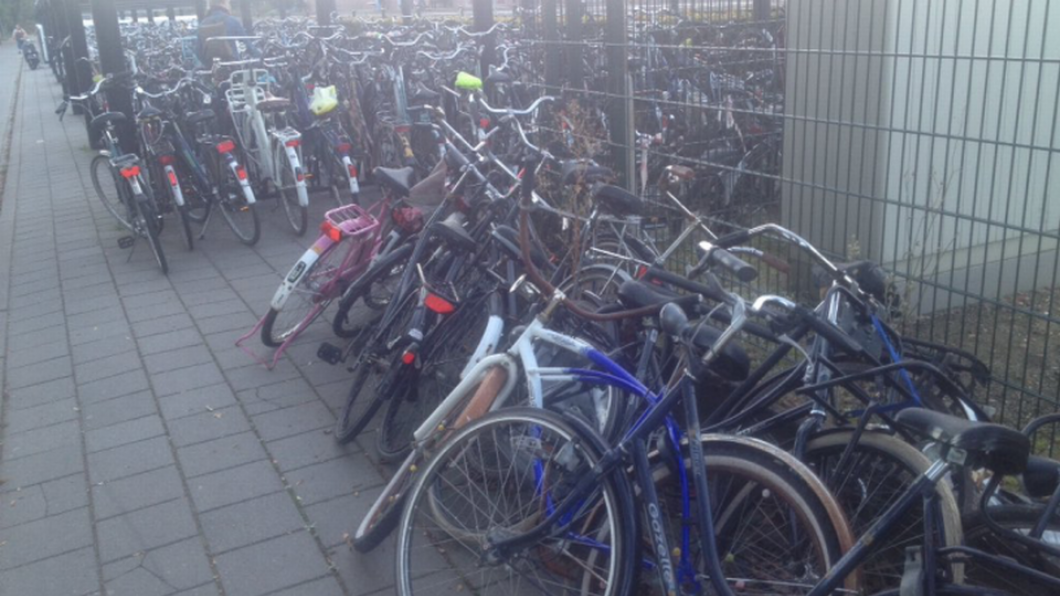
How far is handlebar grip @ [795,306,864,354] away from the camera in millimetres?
2447

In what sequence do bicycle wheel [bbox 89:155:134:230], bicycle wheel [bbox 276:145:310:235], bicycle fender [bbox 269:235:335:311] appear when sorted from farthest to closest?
bicycle wheel [bbox 89:155:134:230] < bicycle wheel [bbox 276:145:310:235] < bicycle fender [bbox 269:235:335:311]

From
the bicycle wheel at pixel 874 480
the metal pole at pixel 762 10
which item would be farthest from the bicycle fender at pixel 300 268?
the metal pole at pixel 762 10

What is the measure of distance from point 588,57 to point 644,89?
1.36 feet

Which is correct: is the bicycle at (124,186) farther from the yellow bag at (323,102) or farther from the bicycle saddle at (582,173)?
the bicycle saddle at (582,173)

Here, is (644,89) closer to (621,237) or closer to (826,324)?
(621,237)

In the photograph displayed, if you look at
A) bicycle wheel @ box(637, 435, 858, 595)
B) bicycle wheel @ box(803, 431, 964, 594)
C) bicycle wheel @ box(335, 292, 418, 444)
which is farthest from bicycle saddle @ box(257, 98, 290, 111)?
bicycle wheel @ box(803, 431, 964, 594)

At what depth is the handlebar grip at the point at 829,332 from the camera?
2.45m

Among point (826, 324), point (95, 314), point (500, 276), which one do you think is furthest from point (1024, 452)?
point (95, 314)

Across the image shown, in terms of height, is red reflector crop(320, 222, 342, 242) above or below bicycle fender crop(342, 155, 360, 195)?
above

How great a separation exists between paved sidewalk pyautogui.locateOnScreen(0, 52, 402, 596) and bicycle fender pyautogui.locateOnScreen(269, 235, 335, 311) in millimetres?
355

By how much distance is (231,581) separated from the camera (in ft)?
11.0

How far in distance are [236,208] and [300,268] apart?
3105 millimetres

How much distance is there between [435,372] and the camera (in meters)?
4.01

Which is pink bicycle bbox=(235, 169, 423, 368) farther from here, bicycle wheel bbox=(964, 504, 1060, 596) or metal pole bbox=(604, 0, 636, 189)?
bicycle wheel bbox=(964, 504, 1060, 596)
